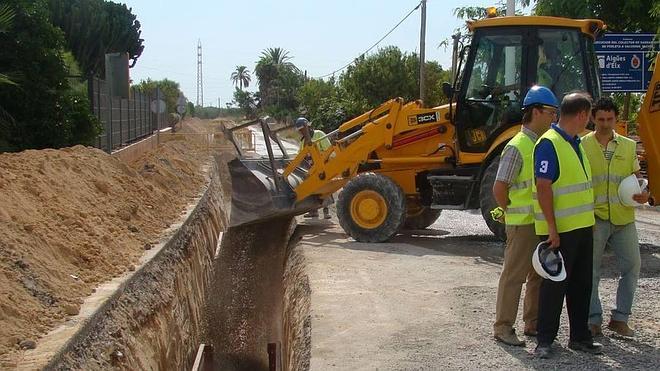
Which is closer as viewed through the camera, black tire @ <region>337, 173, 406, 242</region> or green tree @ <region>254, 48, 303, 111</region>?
black tire @ <region>337, 173, 406, 242</region>

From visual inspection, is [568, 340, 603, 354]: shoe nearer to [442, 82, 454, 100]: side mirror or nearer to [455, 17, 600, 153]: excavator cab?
[455, 17, 600, 153]: excavator cab

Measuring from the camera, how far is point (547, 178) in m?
5.22

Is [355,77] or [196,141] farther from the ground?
[355,77]

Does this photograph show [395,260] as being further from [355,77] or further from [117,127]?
[355,77]

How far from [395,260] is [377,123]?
2.67 meters

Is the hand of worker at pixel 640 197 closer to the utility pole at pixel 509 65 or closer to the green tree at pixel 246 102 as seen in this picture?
the utility pole at pixel 509 65

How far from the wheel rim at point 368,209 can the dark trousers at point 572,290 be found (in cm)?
576

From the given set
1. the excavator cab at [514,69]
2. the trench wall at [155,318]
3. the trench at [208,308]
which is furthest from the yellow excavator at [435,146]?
the trench wall at [155,318]

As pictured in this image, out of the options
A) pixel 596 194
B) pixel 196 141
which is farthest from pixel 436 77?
pixel 596 194

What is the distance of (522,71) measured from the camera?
401 inches

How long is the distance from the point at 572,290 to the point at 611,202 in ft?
2.71

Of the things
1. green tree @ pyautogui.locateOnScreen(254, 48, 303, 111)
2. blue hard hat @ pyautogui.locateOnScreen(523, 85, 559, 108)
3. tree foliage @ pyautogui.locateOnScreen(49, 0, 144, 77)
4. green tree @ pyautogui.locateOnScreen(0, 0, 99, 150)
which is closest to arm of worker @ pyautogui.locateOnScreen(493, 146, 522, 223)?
blue hard hat @ pyautogui.locateOnScreen(523, 85, 559, 108)

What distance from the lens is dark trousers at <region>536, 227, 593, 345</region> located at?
17.4 feet

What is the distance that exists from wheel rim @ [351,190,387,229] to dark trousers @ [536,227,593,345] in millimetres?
5760
